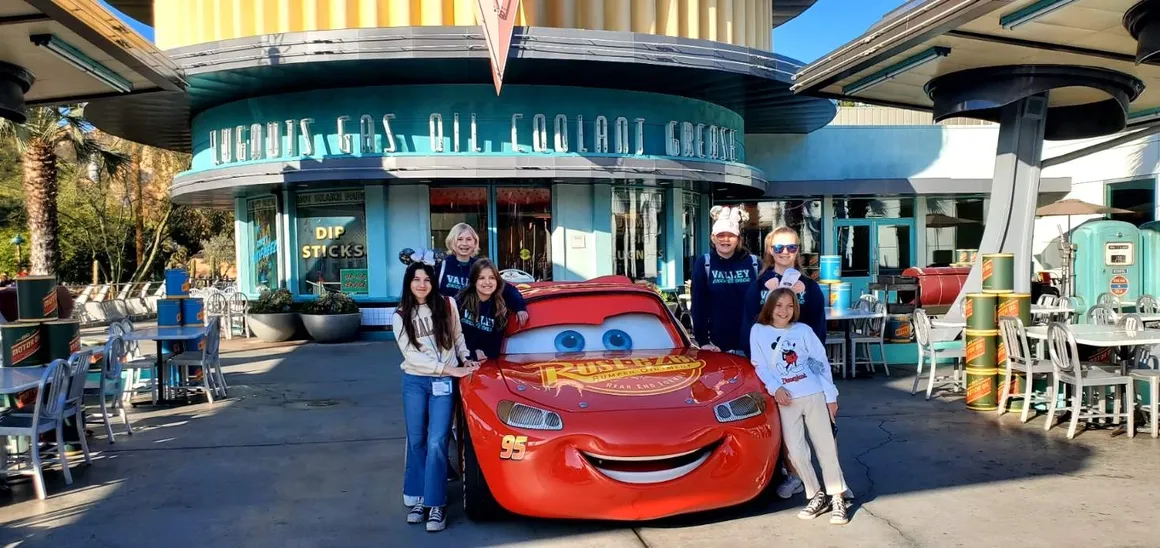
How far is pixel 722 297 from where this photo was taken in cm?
622

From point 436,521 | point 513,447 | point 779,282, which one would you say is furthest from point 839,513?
point 436,521

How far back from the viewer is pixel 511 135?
16.7 metres

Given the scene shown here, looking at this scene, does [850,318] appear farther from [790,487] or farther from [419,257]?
[419,257]

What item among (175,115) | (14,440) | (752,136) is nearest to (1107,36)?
(14,440)

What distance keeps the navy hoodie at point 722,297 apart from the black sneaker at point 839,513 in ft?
4.27

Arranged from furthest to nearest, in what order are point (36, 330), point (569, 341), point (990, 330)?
point (990, 330), point (36, 330), point (569, 341)

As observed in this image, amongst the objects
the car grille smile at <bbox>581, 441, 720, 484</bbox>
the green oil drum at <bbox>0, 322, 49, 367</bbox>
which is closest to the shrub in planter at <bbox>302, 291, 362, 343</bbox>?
the green oil drum at <bbox>0, 322, 49, 367</bbox>

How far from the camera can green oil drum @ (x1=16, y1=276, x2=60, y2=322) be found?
7.44 meters

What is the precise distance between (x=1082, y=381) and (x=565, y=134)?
11.1m

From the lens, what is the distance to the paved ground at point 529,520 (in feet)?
16.2

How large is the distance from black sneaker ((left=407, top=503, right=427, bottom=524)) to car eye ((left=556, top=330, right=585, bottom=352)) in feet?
4.77

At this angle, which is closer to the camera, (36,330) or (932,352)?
(36,330)

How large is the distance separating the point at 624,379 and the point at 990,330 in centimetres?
525

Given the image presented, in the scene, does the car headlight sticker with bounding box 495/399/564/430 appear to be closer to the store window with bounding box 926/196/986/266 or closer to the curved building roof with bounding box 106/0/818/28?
the store window with bounding box 926/196/986/266
